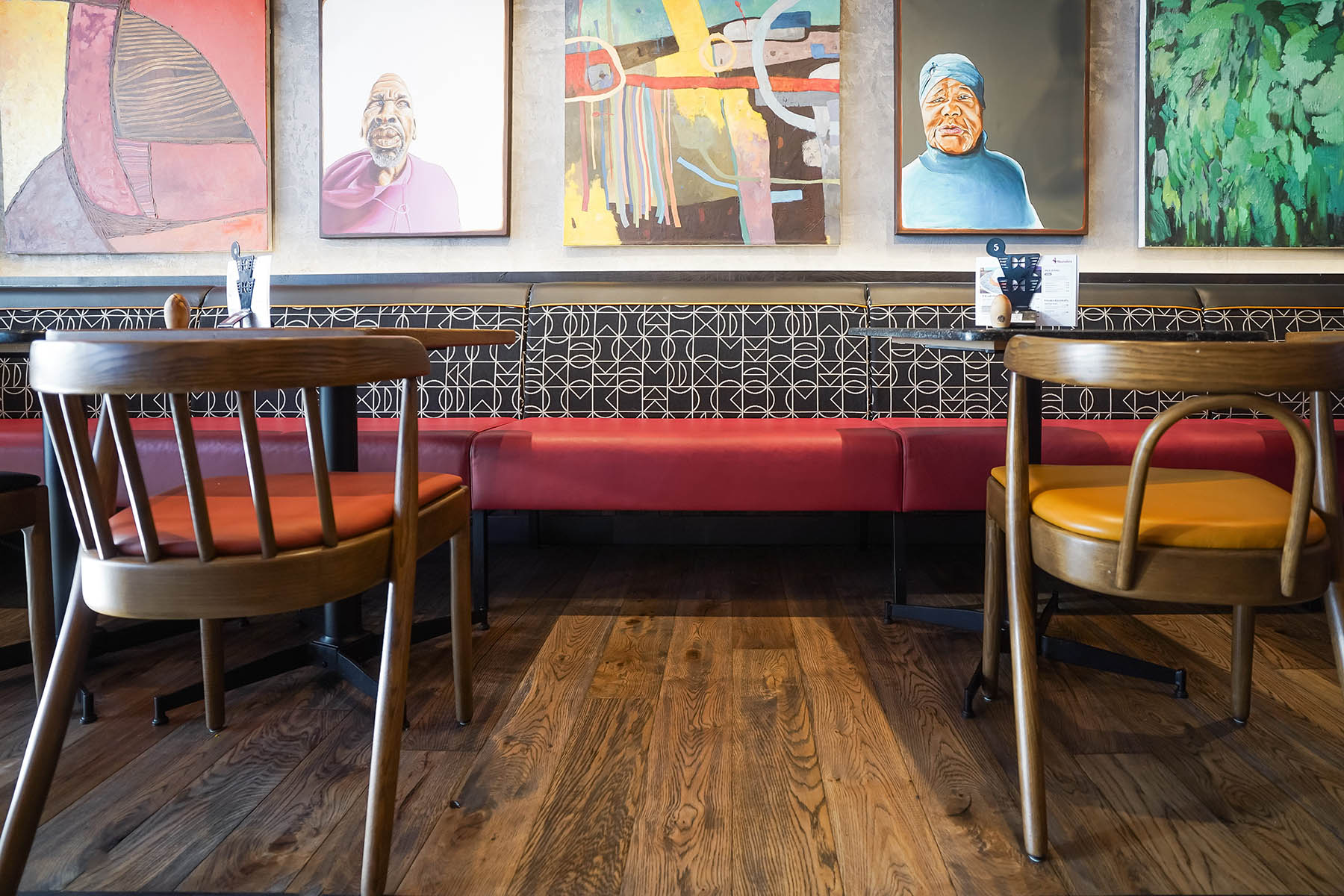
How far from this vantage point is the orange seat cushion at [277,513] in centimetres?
106

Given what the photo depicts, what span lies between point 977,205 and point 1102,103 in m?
0.60

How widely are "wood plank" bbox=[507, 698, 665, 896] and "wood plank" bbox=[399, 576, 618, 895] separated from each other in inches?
0.9

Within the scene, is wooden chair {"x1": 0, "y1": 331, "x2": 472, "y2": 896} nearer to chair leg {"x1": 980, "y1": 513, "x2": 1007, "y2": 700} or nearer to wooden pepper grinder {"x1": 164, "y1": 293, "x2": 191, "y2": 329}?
wooden pepper grinder {"x1": 164, "y1": 293, "x2": 191, "y2": 329}

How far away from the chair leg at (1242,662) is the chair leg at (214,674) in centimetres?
190

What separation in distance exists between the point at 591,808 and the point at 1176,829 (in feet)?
2.87

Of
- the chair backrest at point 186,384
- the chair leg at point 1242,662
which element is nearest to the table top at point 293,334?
the chair backrest at point 186,384

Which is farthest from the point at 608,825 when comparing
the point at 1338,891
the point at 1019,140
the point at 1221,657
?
the point at 1019,140

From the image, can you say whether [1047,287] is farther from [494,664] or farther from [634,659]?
[494,664]

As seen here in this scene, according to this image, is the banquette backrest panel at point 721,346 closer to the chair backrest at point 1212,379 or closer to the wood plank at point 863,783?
the wood plank at point 863,783

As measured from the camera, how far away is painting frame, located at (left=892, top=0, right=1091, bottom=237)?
3111 millimetres

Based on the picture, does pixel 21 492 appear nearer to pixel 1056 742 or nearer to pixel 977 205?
pixel 1056 742

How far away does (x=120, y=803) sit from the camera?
52.2 inches

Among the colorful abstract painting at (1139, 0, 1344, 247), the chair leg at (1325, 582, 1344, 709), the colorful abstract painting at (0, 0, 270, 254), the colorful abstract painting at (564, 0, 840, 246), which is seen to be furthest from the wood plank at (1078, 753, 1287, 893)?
the colorful abstract painting at (0, 0, 270, 254)

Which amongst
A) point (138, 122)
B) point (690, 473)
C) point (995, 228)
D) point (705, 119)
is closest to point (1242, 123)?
point (995, 228)
